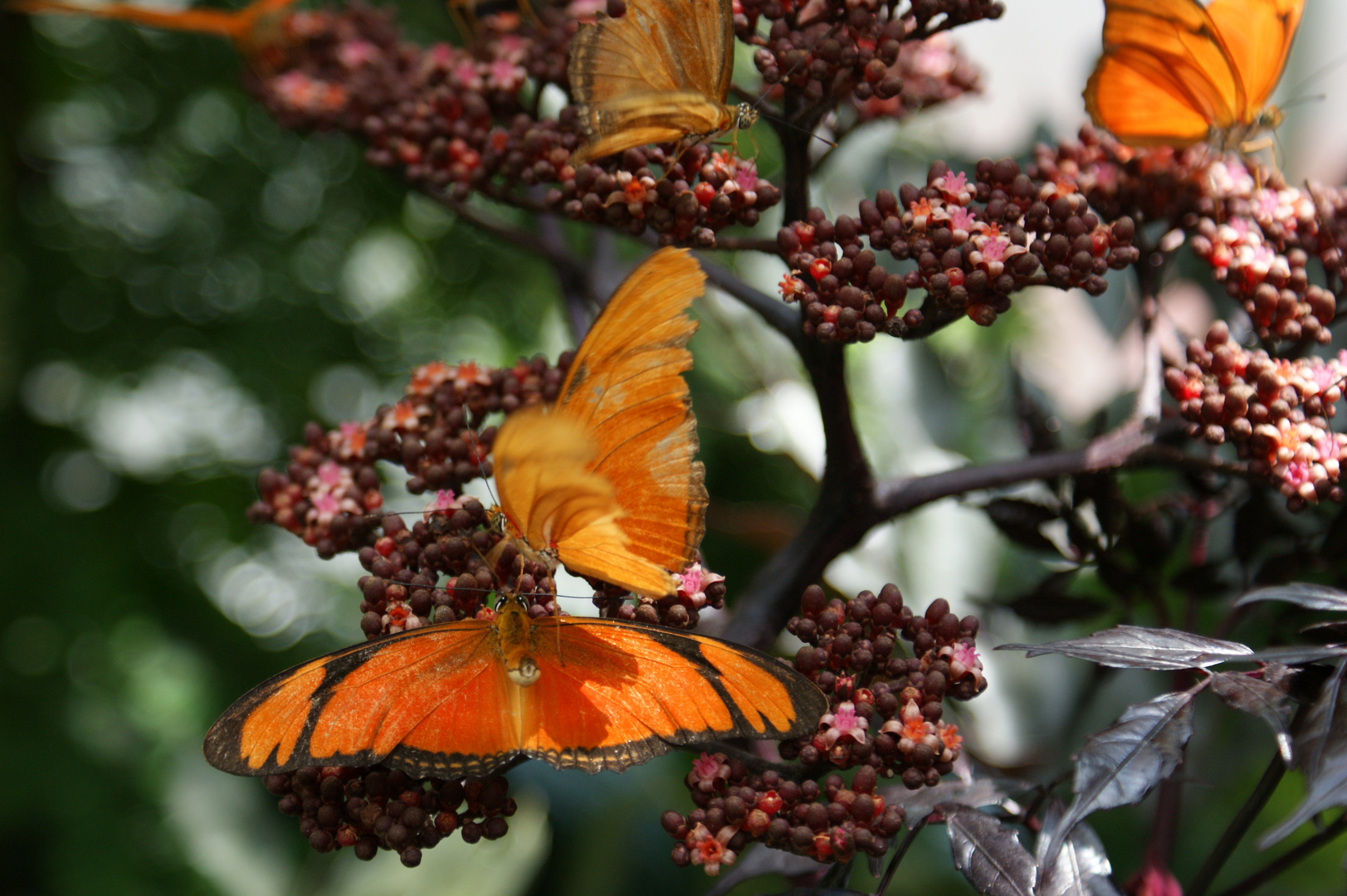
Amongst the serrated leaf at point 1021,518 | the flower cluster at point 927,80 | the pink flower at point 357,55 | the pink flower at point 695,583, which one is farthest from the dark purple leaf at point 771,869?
the pink flower at point 357,55

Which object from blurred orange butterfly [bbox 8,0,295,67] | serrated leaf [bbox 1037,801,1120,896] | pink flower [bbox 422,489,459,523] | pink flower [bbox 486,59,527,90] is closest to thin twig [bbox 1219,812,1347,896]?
serrated leaf [bbox 1037,801,1120,896]

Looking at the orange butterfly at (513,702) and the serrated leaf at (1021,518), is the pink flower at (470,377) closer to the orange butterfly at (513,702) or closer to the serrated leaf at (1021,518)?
the orange butterfly at (513,702)

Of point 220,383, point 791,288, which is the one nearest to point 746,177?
point 791,288

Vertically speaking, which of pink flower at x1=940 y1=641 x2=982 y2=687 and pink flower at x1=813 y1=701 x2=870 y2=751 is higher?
pink flower at x1=940 y1=641 x2=982 y2=687

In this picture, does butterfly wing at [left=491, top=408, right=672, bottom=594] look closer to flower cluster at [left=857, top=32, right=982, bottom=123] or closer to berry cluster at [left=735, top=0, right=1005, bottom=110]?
berry cluster at [left=735, top=0, right=1005, bottom=110]

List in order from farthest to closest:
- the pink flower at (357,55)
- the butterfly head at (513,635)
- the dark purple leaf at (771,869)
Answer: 1. the pink flower at (357,55)
2. the dark purple leaf at (771,869)
3. the butterfly head at (513,635)
